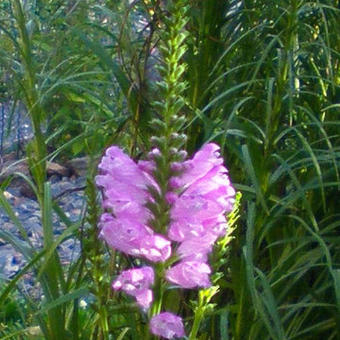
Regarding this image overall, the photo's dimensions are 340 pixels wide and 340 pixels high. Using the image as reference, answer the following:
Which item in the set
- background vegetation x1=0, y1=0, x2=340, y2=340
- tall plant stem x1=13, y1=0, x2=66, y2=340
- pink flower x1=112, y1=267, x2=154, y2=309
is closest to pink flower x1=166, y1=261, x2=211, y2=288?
pink flower x1=112, y1=267, x2=154, y2=309

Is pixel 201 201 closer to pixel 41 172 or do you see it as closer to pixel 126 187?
pixel 126 187

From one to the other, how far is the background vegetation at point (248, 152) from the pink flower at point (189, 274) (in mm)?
635

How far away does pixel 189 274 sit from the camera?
1.17 metres

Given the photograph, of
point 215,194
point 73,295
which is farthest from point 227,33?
point 215,194

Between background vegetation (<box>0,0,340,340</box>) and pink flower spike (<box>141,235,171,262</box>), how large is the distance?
2.20ft

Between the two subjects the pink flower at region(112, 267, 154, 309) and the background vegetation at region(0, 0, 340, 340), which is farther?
the background vegetation at region(0, 0, 340, 340)

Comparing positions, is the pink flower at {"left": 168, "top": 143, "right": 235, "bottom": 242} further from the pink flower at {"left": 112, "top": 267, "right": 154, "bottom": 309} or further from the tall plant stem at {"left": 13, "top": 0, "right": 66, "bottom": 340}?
the tall plant stem at {"left": 13, "top": 0, "right": 66, "bottom": 340}

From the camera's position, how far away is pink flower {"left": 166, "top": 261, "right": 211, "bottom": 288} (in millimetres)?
1159

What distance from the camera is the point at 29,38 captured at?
2.14 meters

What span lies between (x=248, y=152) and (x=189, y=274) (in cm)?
84

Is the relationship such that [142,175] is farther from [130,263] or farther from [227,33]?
[227,33]

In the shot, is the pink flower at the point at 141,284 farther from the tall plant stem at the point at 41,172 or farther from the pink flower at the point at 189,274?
the tall plant stem at the point at 41,172

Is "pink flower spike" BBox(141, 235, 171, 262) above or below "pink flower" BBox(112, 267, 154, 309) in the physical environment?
above

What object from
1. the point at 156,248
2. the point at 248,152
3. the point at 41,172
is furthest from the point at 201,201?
the point at 41,172
